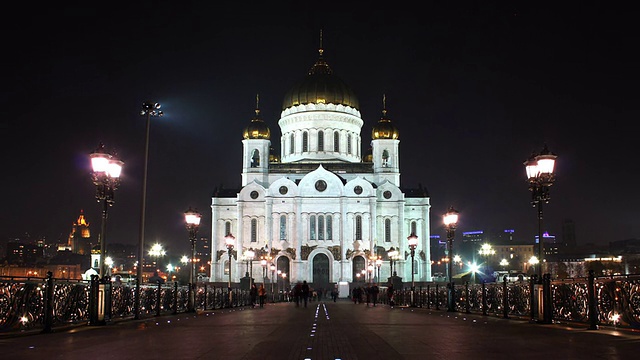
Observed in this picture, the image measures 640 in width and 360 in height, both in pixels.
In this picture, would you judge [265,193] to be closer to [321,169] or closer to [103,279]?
[321,169]

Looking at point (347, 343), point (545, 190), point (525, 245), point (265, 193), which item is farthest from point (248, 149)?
point (525, 245)

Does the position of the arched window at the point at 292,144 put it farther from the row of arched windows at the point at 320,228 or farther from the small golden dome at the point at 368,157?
the row of arched windows at the point at 320,228

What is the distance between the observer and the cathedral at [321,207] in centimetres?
8525

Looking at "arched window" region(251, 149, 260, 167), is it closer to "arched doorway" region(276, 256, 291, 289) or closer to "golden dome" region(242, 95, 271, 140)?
"golden dome" region(242, 95, 271, 140)

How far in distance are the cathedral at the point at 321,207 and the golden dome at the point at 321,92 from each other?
183mm

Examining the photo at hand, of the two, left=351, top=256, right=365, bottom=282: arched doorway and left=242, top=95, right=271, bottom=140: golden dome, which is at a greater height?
left=242, top=95, right=271, bottom=140: golden dome

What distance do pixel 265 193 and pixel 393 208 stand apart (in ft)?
51.3

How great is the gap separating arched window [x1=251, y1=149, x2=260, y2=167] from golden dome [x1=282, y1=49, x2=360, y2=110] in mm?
7892

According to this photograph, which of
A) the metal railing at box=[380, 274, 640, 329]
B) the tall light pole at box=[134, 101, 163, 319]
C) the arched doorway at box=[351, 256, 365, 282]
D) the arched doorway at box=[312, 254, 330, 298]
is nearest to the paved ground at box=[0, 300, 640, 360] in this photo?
the metal railing at box=[380, 274, 640, 329]

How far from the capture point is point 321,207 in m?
86.6

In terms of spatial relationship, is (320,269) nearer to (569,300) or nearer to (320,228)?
(320,228)

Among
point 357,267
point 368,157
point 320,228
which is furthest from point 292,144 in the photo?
point 357,267

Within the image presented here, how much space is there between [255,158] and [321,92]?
39.6 feet

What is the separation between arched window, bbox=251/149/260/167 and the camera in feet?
302
